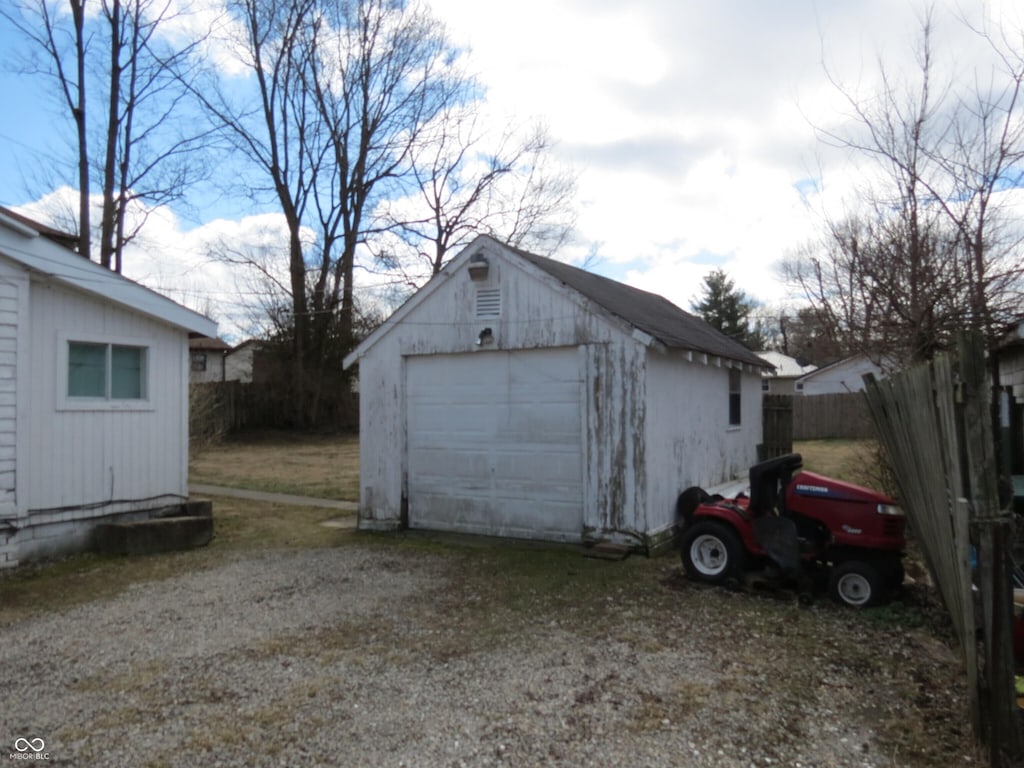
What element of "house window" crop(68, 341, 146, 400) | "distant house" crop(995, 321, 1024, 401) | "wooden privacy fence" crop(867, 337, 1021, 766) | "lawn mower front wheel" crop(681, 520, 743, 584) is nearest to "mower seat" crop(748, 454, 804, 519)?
"lawn mower front wheel" crop(681, 520, 743, 584)

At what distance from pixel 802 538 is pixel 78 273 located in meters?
8.63

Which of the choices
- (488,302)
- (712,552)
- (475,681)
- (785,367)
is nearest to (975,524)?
(475,681)

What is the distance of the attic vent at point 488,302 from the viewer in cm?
915

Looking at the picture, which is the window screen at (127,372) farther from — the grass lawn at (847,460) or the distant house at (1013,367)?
the distant house at (1013,367)

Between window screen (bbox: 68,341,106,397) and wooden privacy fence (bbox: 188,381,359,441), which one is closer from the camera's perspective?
window screen (bbox: 68,341,106,397)

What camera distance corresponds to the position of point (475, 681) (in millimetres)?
4648

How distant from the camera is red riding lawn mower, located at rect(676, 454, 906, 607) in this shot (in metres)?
6.06

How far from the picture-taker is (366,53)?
2823 centimetres

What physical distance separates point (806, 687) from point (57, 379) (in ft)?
27.9

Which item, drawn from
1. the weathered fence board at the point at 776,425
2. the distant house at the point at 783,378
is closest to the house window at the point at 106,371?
the weathered fence board at the point at 776,425

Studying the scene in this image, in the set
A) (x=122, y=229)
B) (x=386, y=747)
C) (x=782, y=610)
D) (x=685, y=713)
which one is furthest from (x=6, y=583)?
(x=122, y=229)

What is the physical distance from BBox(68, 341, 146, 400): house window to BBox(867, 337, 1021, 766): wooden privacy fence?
29.7 ft

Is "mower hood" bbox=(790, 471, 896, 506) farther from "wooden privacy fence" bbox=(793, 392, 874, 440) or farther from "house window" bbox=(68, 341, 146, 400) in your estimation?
"wooden privacy fence" bbox=(793, 392, 874, 440)

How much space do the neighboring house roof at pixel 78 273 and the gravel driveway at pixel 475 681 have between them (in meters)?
4.00
